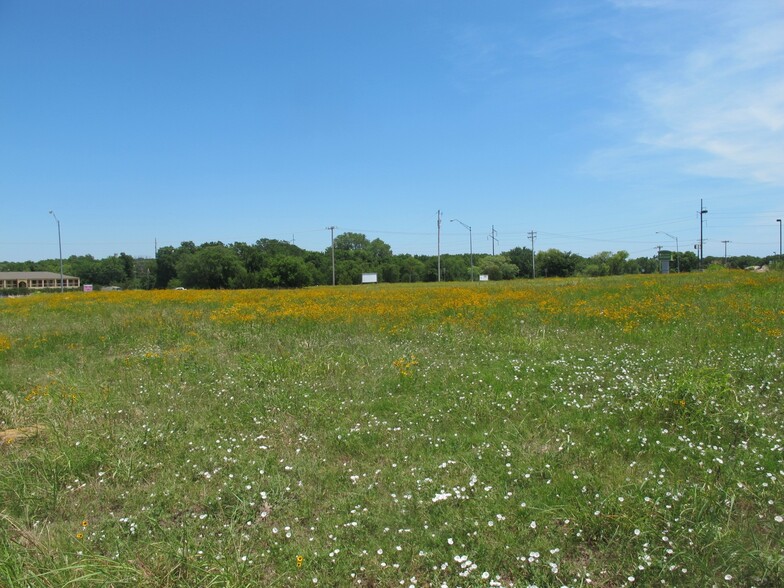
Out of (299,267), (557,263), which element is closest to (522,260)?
(557,263)

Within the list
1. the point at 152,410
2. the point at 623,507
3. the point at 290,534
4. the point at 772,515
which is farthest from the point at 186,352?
the point at 772,515

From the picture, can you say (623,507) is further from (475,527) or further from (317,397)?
(317,397)

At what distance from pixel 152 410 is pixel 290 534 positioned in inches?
166

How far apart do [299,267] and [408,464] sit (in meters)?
75.2

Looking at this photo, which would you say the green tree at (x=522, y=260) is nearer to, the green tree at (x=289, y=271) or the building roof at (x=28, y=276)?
the green tree at (x=289, y=271)

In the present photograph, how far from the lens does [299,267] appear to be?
7856 cm

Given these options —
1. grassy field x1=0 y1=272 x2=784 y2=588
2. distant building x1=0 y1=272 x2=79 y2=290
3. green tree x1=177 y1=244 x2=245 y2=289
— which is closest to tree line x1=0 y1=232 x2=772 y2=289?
green tree x1=177 y1=244 x2=245 y2=289

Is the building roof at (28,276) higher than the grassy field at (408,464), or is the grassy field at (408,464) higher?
the building roof at (28,276)

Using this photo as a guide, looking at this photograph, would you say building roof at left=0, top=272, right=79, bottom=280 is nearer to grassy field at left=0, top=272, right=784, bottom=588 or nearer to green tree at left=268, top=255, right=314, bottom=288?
green tree at left=268, top=255, right=314, bottom=288

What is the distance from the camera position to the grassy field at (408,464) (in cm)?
364

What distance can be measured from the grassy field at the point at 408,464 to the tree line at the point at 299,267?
69735 mm

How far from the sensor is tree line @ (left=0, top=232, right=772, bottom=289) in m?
79.9

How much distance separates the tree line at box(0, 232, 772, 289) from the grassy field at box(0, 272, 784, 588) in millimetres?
69735

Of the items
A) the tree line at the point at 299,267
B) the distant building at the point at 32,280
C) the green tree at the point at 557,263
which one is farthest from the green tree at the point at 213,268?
the green tree at the point at 557,263
